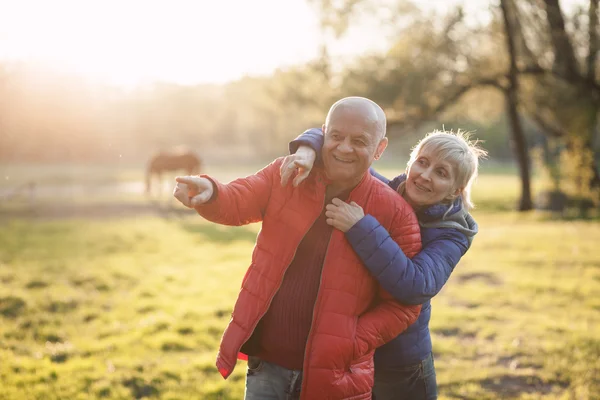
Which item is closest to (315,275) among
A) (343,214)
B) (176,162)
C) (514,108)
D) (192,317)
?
(343,214)

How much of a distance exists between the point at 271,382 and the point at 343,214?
0.82 meters

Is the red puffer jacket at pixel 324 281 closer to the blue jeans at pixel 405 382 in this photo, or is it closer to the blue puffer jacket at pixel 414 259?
the blue puffer jacket at pixel 414 259

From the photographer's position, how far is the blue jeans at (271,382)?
2385 millimetres

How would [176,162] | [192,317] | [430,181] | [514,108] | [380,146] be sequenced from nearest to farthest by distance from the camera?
[380,146] < [430,181] < [192,317] < [514,108] < [176,162]

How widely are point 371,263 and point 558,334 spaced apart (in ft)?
18.0

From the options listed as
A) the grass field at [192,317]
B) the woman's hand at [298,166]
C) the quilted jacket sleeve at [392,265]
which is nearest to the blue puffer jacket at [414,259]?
the quilted jacket sleeve at [392,265]

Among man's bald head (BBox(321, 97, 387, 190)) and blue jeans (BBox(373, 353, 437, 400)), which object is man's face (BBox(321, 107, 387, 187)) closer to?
man's bald head (BBox(321, 97, 387, 190))

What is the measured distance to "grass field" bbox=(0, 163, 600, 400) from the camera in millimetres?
5090

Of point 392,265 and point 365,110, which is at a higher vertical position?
point 365,110

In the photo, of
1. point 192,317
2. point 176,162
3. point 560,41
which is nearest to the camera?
point 192,317

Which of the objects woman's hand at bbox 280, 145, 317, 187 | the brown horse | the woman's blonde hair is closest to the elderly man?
woman's hand at bbox 280, 145, 317, 187

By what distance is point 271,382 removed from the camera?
8.02 ft

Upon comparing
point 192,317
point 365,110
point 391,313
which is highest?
point 365,110

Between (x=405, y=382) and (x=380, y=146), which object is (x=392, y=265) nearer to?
(x=380, y=146)
